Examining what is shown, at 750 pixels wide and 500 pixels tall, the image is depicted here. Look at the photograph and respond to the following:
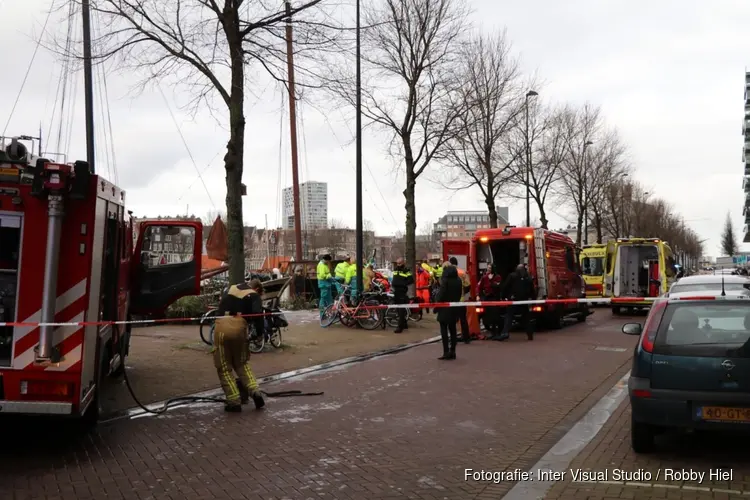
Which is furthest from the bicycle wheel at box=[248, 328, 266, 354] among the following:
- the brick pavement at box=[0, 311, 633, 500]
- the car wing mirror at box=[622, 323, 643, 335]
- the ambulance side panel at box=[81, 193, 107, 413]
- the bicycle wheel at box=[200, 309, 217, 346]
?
the car wing mirror at box=[622, 323, 643, 335]

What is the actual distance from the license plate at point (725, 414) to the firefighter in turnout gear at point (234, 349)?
4.92 meters

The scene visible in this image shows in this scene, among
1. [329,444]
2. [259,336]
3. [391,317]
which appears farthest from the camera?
[391,317]

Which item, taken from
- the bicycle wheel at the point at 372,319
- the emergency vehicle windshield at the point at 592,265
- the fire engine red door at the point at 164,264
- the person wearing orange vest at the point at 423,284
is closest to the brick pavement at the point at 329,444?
the fire engine red door at the point at 164,264

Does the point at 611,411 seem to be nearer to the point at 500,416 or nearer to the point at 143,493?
the point at 500,416

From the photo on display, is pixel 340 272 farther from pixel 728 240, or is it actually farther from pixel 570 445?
pixel 728 240

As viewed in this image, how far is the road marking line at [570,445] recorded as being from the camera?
494 cm

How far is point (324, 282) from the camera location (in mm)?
16969

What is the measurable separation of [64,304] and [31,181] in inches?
44.8

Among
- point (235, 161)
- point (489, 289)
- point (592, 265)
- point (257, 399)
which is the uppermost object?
point (235, 161)

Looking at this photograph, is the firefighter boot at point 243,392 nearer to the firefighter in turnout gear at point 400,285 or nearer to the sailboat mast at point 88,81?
the sailboat mast at point 88,81

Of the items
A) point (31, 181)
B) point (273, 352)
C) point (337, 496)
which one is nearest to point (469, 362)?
point (273, 352)

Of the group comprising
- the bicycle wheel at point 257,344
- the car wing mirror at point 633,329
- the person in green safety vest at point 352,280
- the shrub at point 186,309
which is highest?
the person in green safety vest at point 352,280

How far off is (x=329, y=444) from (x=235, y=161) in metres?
7.41

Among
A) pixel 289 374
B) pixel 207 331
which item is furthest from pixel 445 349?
pixel 207 331
